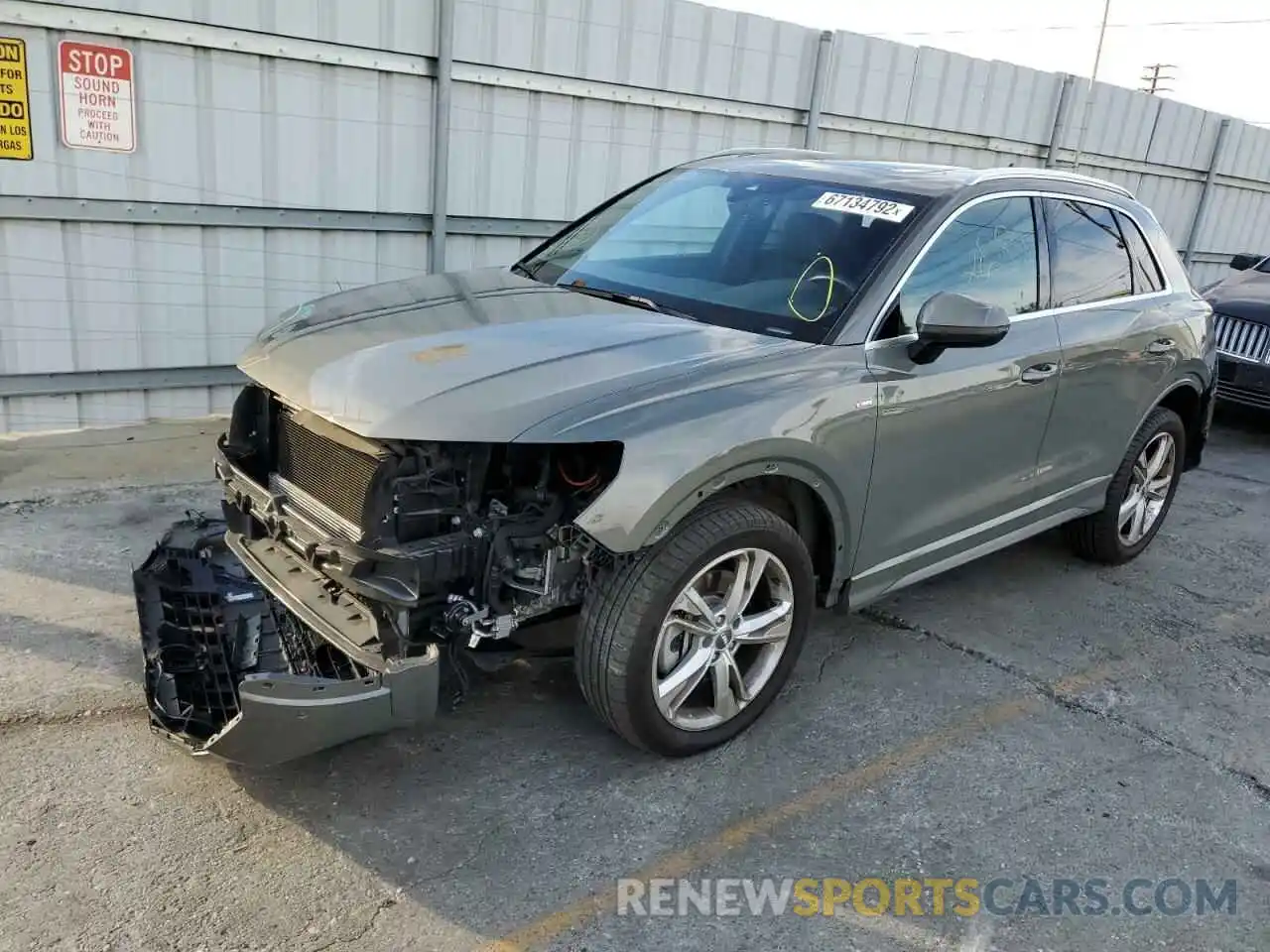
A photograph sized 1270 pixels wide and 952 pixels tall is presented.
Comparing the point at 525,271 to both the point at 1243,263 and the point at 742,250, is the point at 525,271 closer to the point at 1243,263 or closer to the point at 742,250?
the point at 742,250

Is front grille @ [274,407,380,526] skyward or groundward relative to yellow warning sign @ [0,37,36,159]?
groundward

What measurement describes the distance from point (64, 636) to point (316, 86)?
3.84m

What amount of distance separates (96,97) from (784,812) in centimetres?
524

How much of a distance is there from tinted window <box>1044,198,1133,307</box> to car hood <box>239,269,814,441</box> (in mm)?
1650

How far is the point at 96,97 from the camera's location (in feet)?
18.9

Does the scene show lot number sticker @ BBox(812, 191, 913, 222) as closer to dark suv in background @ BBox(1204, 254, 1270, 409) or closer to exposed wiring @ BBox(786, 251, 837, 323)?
exposed wiring @ BBox(786, 251, 837, 323)

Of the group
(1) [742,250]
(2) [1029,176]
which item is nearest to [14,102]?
(1) [742,250]

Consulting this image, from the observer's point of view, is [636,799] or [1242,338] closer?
[636,799]

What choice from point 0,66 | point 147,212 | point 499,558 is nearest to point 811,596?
point 499,558

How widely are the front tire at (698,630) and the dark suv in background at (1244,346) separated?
6.72m

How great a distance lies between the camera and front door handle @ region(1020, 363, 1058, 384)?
4.22 m

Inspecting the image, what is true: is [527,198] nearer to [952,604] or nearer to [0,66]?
[0,66]

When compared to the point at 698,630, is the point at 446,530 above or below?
above

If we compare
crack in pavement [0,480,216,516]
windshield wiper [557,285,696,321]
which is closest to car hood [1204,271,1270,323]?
windshield wiper [557,285,696,321]
